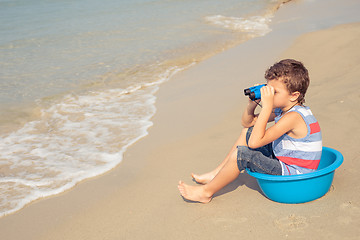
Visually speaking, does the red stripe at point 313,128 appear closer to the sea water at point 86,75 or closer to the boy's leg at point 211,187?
the boy's leg at point 211,187

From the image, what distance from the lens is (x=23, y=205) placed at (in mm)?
3443

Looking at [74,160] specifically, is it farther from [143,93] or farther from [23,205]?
[143,93]

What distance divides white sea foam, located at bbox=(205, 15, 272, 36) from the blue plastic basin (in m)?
7.48

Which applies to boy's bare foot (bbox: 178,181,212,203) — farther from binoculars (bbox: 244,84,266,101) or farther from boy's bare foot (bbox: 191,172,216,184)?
binoculars (bbox: 244,84,266,101)

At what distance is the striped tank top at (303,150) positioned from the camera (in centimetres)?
290

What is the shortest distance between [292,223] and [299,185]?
28 centimetres

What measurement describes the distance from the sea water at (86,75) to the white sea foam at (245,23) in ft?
0.11

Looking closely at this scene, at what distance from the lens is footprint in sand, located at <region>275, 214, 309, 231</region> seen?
2.70m

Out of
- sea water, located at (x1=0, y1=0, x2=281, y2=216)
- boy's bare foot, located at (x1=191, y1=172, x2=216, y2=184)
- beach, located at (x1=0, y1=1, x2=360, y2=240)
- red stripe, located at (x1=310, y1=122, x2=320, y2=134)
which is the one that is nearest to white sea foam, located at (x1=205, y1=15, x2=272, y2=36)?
sea water, located at (x1=0, y1=0, x2=281, y2=216)

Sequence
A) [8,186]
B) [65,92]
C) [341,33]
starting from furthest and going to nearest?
[341,33], [65,92], [8,186]

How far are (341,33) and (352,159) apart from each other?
5.02m

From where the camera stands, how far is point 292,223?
275 cm

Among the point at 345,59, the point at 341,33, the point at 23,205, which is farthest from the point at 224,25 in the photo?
the point at 23,205

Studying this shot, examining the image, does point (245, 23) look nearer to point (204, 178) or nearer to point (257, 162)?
point (204, 178)
